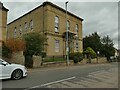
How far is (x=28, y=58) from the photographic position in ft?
69.7

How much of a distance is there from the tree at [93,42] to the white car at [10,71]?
145 feet

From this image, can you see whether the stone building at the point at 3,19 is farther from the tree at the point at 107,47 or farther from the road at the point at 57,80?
the tree at the point at 107,47

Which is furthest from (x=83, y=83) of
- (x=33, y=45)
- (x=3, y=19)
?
(x=3, y=19)

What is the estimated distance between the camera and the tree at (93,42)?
53906 millimetres

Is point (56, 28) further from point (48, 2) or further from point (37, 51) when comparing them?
point (37, 51)

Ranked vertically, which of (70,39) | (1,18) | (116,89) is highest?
(1,18)

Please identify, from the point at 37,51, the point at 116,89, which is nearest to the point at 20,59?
the point at 37,51

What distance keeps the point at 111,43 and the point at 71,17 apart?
872 inches

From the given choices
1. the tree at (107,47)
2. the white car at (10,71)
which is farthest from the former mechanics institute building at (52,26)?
the white car at (10,71)

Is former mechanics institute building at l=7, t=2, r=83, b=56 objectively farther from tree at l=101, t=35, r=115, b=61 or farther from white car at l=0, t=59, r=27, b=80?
white car at l=0, t=59, r=27, b=80

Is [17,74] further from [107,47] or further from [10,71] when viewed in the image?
[107,47]

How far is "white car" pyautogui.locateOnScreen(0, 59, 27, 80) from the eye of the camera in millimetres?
10369

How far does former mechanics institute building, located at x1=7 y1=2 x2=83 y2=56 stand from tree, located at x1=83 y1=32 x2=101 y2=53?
11.6m

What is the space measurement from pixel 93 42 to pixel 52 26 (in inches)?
909
